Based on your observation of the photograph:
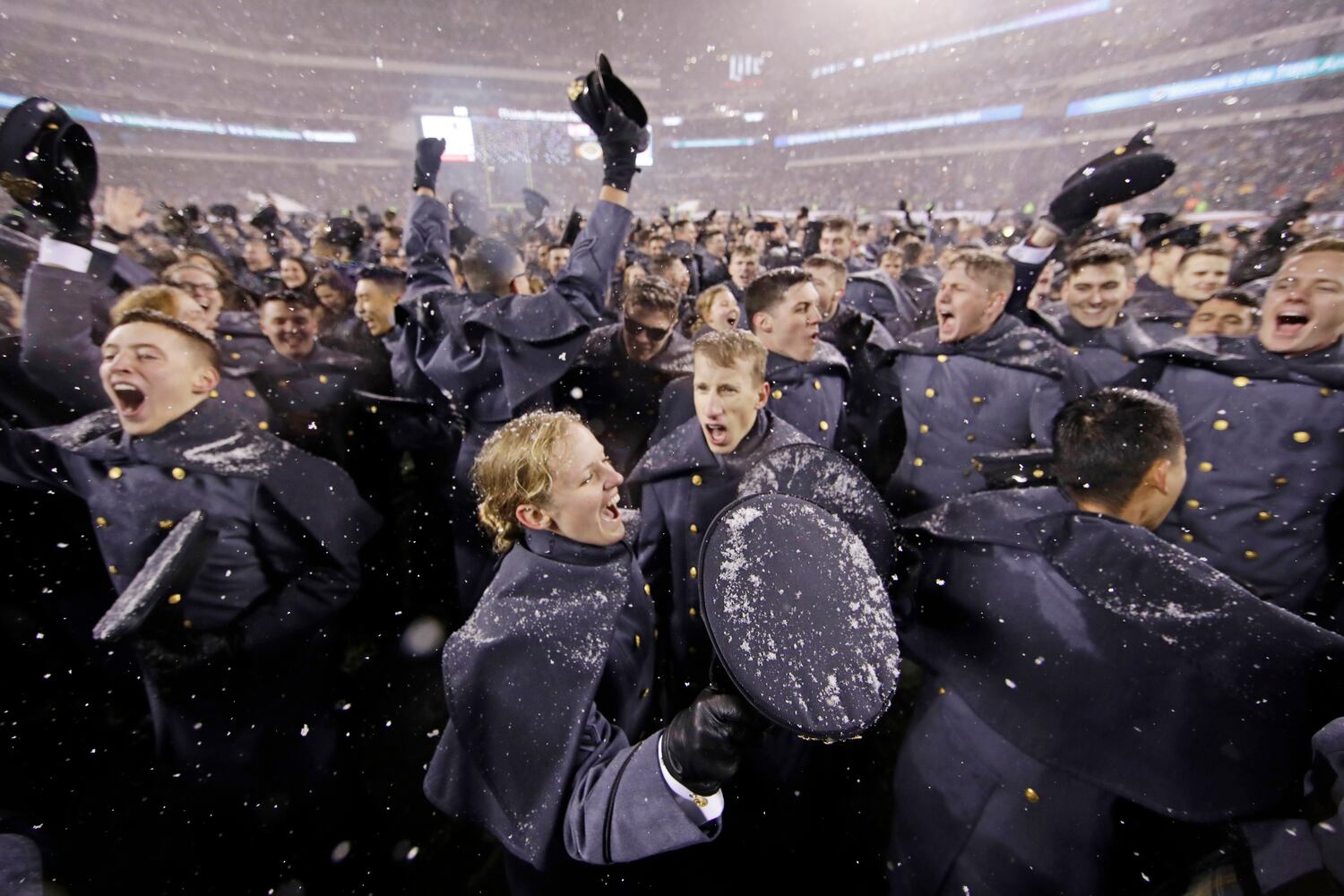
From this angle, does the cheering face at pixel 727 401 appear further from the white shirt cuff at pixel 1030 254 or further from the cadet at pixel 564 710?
the white shirt cuff at pixel 1030 254

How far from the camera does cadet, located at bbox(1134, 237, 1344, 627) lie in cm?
269

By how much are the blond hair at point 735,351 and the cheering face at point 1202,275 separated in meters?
5.08

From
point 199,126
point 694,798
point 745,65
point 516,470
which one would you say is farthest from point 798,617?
point 745,65

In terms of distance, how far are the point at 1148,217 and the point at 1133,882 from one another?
34.9ft

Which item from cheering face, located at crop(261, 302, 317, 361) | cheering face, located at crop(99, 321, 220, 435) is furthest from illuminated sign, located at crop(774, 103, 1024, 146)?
cheering face, located at crop(99, 321, 220, 435)

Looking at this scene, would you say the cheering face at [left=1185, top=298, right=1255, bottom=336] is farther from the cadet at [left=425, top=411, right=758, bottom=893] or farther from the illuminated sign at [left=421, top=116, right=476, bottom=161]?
the illuminated sign at [left=421, top=116, right=476, bottom=161]

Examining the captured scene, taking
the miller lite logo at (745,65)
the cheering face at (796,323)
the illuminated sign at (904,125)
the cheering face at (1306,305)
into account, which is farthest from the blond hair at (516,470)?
the miller lite logo at (745,65)

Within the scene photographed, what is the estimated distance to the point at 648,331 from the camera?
13.3 feet

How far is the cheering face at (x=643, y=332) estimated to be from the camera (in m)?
4.00

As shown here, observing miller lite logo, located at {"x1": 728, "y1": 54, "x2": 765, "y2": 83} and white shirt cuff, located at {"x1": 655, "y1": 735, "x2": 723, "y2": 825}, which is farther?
miller lite logo, located at {"x1": 728, "y1": 54, "x2": 765, "y2": 83}

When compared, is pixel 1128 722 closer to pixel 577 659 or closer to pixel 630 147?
pixel 577 659

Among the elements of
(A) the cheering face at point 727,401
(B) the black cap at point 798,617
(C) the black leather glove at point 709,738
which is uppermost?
(A) the cheering face at point 727,401

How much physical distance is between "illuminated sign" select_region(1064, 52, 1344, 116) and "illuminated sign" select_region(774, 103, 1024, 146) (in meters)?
4.81

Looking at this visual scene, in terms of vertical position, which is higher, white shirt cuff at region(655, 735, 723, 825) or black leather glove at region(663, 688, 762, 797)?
black leather glove at region(663, 688, 762, 797)
